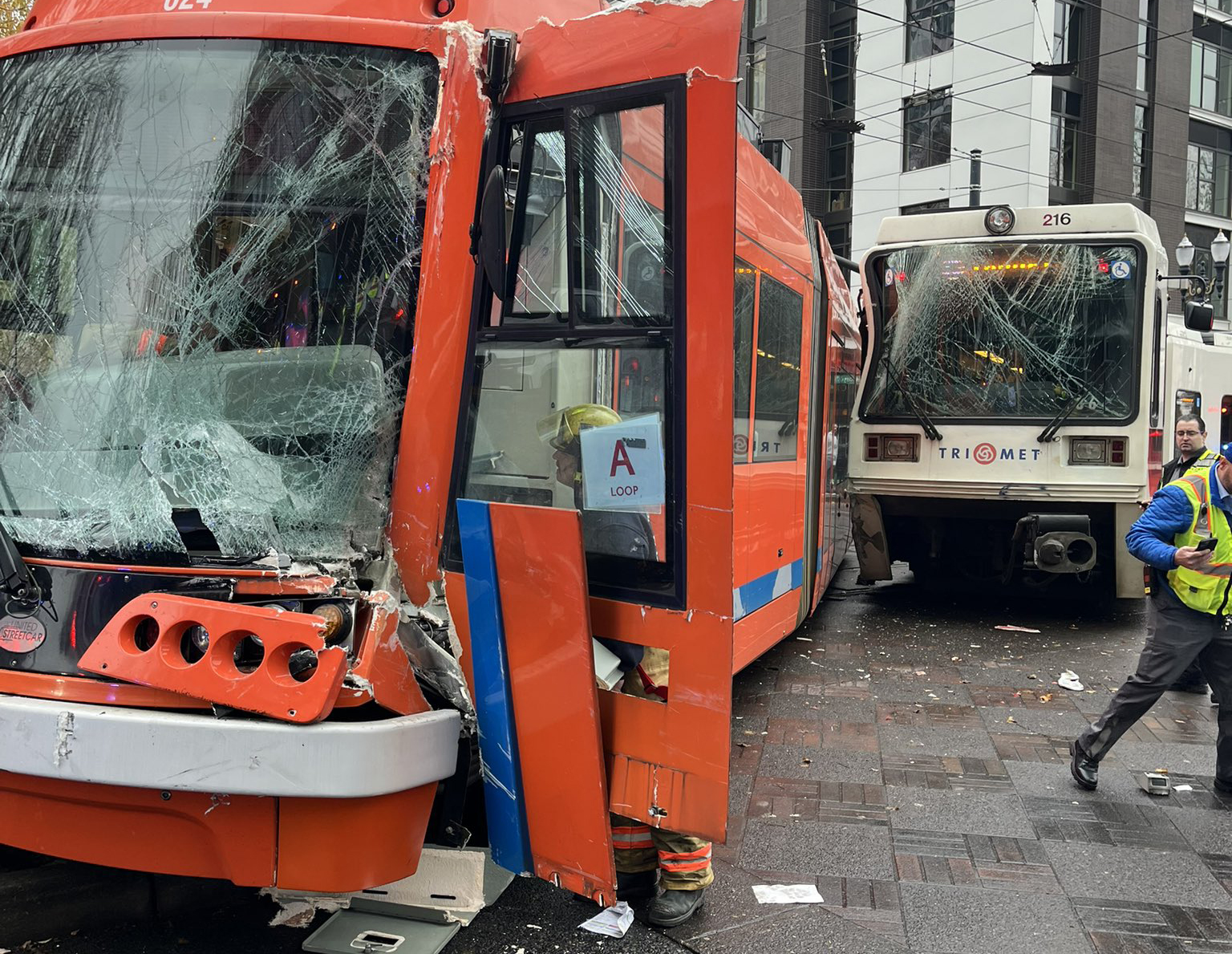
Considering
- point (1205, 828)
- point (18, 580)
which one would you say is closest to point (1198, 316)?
point (1205, 828)

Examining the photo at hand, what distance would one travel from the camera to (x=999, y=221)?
8.25m

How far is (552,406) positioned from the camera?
3184 mm

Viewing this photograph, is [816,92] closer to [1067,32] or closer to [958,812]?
[1067,32]

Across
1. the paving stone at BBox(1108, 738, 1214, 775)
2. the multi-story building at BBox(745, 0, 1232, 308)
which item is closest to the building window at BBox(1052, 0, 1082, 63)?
the multi-story building at BBox(745, 0, 1232, 308)

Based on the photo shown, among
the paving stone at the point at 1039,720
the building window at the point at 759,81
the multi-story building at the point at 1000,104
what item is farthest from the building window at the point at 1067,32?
the paving stone at the point at 1039,720

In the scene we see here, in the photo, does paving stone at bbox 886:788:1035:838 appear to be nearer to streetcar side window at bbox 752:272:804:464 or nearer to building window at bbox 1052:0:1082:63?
streetcar side window at bbox 752:272:804:464

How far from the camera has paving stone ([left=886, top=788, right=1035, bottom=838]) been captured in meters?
4.38

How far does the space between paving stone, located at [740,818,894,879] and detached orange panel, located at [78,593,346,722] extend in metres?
2.07

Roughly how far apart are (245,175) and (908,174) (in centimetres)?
2701

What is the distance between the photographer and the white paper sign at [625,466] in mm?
3031

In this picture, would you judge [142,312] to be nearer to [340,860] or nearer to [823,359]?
[340,860]

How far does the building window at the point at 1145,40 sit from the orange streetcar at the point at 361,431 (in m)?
30.3

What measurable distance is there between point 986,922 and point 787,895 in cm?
67

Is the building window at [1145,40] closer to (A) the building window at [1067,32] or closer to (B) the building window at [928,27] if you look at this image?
(A) the building window at [1067,32]
